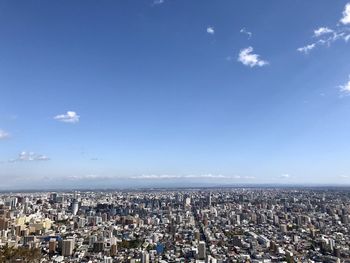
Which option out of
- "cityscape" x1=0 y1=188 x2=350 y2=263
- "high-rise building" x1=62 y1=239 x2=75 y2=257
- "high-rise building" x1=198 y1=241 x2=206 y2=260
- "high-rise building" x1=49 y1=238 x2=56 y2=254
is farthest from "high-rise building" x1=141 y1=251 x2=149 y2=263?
"high-rise building" x1=49 y1=238 x2=56 y2=254

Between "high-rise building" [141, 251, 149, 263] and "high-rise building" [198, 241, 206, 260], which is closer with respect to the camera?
"high-rise building" [141, 251, 149, 263]

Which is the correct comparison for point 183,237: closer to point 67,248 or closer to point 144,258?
point 144,258

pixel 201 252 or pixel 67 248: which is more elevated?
pixel 201 252

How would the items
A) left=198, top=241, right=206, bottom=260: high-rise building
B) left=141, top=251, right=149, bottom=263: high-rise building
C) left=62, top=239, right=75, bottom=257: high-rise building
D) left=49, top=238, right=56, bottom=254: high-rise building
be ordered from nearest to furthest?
left=141, top=251, right=149, bottom=263: high-rise building, left=198, top=241, right=206, bottom=260: high-rise building, left=62, top=239, right=75, bottom=257: high-rise building, left=49, top=238, right=56, bottom=254: high-rise building

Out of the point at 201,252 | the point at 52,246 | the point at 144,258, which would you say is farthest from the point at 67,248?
the point at 201,252

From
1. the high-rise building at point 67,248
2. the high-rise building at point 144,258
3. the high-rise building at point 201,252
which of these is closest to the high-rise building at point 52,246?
the high-rise building at point 67,248

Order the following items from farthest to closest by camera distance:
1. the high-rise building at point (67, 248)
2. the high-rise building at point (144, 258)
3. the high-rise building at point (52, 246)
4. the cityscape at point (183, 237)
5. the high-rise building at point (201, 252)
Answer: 1. the high-rise building at point (52, 246)
2. the high-rise building at point (67, 248)
3. the cityscape at point (183, 237)
4. the high-rise building at point (201, 252)
5. the high-rise building at point (144, 258)

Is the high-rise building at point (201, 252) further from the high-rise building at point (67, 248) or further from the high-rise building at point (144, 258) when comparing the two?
the high-rise building at point (67, 248)

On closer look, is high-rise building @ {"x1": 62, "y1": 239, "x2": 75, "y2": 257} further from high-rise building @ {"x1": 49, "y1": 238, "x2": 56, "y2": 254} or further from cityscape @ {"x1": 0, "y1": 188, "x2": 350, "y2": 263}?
high-rise building @ {"x1": 49, "y1": 238, "x2": 56, "y2": 254}

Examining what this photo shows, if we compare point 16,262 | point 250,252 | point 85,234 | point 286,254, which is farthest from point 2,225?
point 286,254

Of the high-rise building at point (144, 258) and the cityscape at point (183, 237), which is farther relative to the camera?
the cityscape at point (183, 237)

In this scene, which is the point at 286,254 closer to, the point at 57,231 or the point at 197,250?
the point at 197,250
